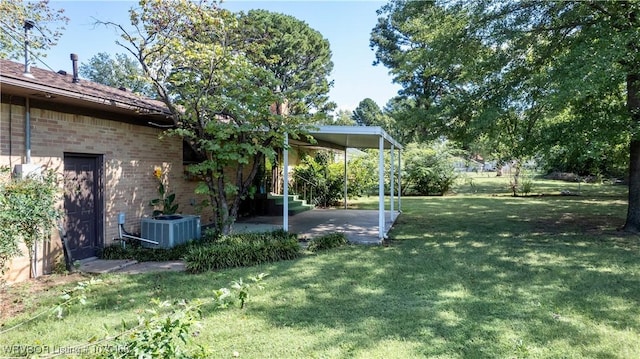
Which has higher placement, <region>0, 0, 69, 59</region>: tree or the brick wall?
<region>0, 0, 69, 59</region>: tree

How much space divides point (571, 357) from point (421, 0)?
9.47 meters

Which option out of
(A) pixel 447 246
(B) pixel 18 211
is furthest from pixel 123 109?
(A) pixel 447 246

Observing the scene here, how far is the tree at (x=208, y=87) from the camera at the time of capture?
7336mm

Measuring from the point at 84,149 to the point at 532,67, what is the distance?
1101 centimetres

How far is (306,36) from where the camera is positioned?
91.0 feet

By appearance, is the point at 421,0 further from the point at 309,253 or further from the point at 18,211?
the point at 18,211

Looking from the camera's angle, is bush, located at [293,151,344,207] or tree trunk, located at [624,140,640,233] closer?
tree trunk, located at [624,140,640,233]

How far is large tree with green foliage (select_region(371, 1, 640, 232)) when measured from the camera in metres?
8.28

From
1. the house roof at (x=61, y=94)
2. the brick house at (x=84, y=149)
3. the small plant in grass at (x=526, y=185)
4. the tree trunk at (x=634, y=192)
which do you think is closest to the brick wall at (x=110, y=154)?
the brick house at (x=84, y=149)

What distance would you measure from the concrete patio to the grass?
1.42 metres

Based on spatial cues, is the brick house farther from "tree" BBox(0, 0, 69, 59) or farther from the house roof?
"tree" BBox(0, 0, 69, 59)

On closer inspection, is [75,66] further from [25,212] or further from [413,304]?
[413,304]

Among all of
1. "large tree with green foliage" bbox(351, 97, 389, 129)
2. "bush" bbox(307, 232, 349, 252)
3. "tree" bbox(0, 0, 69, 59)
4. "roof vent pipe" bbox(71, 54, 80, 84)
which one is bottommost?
"bush" bbox(307, 232, 349, 252)

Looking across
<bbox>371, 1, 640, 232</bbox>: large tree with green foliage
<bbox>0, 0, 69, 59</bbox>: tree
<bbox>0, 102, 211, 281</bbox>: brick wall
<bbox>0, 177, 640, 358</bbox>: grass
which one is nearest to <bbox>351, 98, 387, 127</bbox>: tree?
<bbox>371, 1, 640, 232</bbox>: large tree with green foliage
